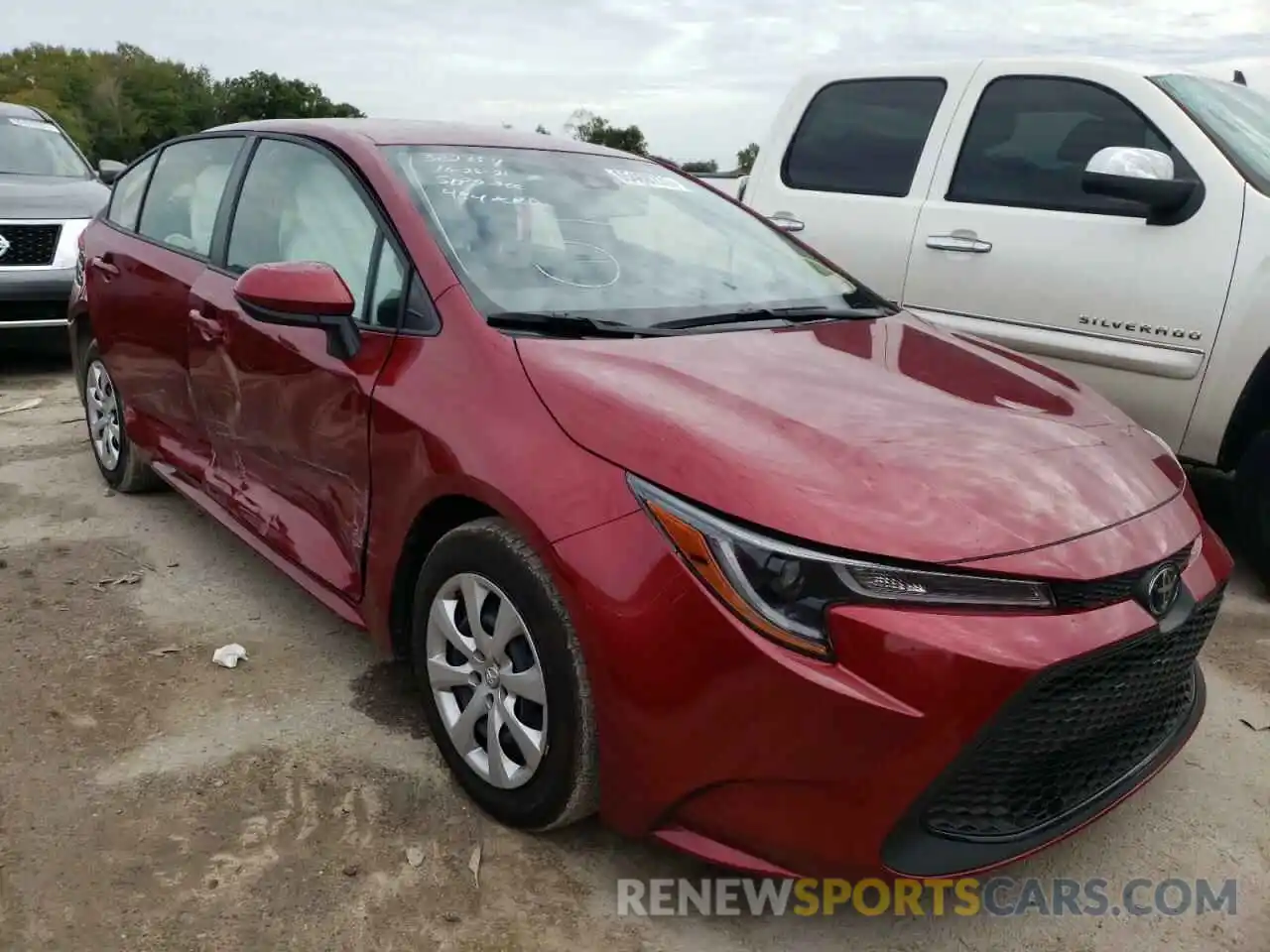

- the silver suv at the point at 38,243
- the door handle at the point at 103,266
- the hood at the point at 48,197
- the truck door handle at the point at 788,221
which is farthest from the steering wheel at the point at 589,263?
the hood at the point at 48,197

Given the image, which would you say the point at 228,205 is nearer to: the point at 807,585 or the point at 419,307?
the point at 419,307

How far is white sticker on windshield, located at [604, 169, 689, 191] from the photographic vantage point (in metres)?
3.21

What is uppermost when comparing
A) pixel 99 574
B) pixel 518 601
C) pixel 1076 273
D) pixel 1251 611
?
A: pixel 1076 273

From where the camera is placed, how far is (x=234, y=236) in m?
3.33

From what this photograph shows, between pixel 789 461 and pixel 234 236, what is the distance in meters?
2.19

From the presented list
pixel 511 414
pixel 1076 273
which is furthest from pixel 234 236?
pixel 1076 273

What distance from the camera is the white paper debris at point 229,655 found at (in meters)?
3.06

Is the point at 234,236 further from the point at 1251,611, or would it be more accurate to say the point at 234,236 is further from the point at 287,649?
the point at 1251,611

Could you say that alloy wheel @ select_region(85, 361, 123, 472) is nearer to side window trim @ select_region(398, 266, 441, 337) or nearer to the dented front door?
the dented front door

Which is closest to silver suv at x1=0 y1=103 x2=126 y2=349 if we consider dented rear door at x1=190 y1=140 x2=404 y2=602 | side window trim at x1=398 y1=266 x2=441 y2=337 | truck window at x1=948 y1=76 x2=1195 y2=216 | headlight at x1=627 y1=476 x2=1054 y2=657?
dented rear door at x1=190 y1=140 x2=404 y2=602

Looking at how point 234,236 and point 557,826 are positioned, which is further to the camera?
point 234,236

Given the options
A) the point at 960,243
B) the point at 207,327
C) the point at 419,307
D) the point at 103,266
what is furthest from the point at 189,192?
the point at 960,243

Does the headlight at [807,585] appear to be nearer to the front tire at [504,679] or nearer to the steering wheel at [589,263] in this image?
the front tire at [504,679]

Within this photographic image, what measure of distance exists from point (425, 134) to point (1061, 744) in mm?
2297
